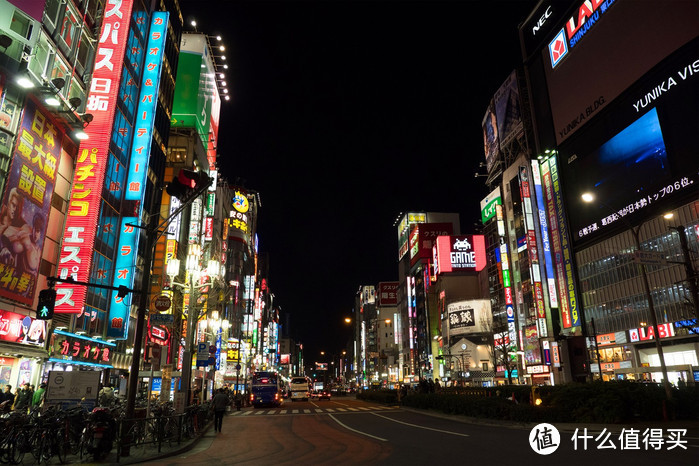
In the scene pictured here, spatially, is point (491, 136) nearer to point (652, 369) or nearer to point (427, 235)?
point (427, 235)

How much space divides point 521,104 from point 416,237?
50.4 metres

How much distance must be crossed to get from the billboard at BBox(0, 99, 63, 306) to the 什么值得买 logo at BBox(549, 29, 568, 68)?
6156 centimetres

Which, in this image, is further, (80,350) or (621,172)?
(621,172)

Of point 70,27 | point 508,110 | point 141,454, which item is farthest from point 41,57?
point 508,110

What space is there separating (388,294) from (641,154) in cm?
10829

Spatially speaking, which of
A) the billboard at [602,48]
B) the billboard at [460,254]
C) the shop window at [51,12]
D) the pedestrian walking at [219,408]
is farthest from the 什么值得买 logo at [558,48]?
the pedestrian walking at [219,408]

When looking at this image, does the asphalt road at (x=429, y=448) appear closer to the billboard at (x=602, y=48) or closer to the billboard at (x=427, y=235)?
the billboard at (x=602, y=48)

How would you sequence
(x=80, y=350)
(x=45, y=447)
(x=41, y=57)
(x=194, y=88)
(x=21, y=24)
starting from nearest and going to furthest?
1. (x=45, y=447)
2. (x=21, y=24)
3. (x=41, y=57)
4. (x=80, y=350)
5. (x=194, y=88)

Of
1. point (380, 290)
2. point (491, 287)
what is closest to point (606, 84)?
point (491, 287)

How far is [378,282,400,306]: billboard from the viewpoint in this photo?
5965 inches

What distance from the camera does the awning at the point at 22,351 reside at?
22.1 meters

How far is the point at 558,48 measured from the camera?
6488cm

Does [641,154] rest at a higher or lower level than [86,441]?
higher

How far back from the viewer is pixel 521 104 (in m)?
73.9
